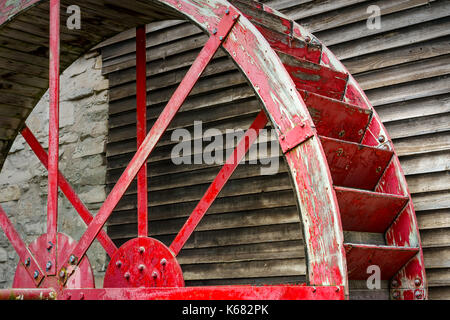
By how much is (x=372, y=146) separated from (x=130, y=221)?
2.58m

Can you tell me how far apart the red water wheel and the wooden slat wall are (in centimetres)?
33

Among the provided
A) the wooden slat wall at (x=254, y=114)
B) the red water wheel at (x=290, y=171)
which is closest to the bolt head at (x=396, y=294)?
the red water wheel at (x=290, y=171)

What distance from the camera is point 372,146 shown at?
4109mm

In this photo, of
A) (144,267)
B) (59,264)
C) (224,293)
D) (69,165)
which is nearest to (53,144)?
(59,264)

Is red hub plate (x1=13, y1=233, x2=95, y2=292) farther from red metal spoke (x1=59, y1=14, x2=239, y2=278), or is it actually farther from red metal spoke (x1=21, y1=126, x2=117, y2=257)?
red metal spoke (x1=21, y1=126, x2=117, y2=257)

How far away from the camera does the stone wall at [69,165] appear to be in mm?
6070

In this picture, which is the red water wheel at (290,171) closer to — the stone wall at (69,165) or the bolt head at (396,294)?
the bolt head at (396,294)

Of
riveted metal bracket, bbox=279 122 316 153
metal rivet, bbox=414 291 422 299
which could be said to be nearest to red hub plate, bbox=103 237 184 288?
riveted metal bracket, bbox=279 122 316 153

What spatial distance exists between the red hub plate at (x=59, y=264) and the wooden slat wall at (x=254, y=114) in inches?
50.3

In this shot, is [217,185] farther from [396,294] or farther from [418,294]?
[418,294]

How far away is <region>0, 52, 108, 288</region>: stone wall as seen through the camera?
6070 millimetres

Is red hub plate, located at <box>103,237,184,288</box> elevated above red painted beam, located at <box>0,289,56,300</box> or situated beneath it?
elevated above

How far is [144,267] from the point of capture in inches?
155

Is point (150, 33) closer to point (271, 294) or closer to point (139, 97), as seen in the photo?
point (139, 97)
